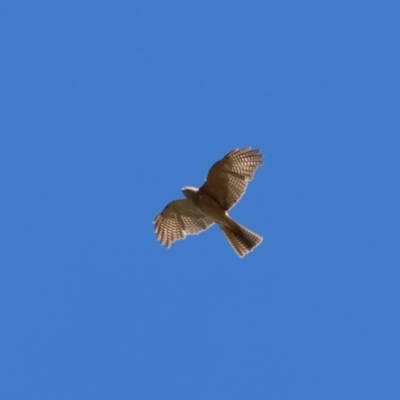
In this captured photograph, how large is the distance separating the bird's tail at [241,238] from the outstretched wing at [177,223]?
0.94 metres

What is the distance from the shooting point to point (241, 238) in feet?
87.4

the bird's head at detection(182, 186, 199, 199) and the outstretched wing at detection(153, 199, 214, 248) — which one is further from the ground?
the outstretched wing at detection(153, 199, 214, 248)

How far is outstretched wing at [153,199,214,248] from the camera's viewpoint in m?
27.4

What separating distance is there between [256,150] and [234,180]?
0.83m

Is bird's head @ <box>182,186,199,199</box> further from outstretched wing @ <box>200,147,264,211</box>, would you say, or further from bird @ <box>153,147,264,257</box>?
outstretched wing @ <box>200,147,264,211</box>

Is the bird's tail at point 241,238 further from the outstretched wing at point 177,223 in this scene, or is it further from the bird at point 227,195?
Result: the outstretched wing at point 177,223

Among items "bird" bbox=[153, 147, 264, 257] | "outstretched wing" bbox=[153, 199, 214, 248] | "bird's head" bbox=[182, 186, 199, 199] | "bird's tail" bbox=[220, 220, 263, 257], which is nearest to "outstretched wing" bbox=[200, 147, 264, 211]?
"bird" bbox=[153, 147, 264, 257]

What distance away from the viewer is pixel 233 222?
26391mm

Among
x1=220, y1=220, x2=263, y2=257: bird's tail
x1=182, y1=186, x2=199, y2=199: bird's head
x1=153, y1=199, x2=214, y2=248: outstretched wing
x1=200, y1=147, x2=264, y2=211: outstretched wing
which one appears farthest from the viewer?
x1=153, y1=199, x2=214, y2=248: outstretched wing

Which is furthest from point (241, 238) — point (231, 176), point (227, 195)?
point (231, 176)

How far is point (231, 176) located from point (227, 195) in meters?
0.46

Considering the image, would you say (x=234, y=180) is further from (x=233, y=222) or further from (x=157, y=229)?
(x=157, y=229)

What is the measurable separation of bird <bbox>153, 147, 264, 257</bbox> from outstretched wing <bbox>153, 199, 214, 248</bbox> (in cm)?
4

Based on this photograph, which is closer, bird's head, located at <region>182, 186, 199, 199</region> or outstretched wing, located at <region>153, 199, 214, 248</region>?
bird's head, located at <region>182, 186, 199, 199</region>
